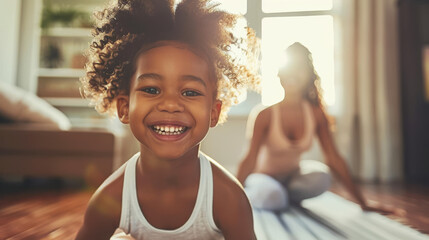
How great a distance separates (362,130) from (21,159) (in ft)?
8.66

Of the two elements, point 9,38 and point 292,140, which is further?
point 9,38

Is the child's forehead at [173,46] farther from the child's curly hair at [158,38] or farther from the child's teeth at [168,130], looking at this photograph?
the child's teeth at [168,130]

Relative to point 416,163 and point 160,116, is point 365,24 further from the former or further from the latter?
point 160,116

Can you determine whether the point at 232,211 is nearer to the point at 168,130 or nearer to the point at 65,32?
the point at 168,130

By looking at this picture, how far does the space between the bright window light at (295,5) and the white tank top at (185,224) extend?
2.88m

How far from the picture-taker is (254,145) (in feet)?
4.61

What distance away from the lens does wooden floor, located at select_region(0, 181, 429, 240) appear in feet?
3.56

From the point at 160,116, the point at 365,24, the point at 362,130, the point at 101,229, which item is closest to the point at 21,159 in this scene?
the point at 101,229

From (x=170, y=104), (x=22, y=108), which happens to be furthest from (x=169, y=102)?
(x=22, y=108)

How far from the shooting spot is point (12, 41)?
3455mm

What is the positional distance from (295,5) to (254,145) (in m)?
2.28

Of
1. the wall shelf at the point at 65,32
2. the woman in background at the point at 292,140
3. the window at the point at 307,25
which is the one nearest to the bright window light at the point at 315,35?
the window at the point at 307,25

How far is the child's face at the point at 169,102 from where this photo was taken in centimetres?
62

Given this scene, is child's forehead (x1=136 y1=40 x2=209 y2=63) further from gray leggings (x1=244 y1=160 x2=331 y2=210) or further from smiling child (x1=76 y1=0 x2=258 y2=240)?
gray leggings (x1=244 y1=160 x2=331 y2=210)
